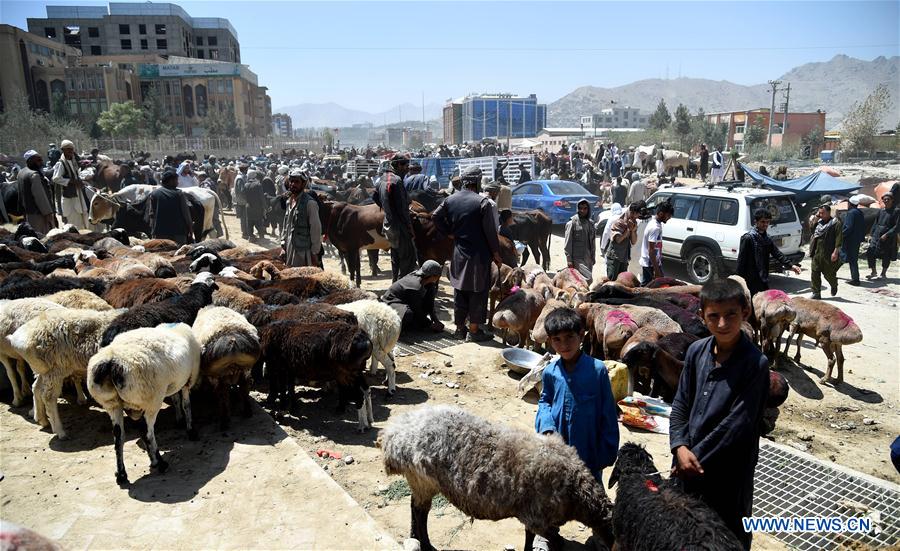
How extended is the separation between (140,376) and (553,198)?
47.5 ft

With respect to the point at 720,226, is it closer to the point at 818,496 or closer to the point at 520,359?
the point at 520,359

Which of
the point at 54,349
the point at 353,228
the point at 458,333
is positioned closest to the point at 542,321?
the point at 458,333

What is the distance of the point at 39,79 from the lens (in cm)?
5725

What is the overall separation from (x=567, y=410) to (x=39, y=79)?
7181cm

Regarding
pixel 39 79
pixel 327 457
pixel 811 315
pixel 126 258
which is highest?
pixel 39 79

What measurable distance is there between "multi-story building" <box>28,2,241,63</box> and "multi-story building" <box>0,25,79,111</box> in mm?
11256

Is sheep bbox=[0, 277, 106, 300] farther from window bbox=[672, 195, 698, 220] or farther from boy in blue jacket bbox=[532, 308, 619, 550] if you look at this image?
window bbox=[672, 195, 698, 220]

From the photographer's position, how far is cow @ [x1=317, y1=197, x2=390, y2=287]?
1140 cm

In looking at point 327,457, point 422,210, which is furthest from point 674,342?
point 422,210

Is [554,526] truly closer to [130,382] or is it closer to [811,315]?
[130,382]

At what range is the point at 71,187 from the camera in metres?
12.0

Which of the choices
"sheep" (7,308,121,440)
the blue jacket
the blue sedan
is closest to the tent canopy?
the blue sedan

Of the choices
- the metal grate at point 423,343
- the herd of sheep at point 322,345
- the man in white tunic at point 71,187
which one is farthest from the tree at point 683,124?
the metal grate at point 423,343

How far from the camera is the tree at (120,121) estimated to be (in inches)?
2087
